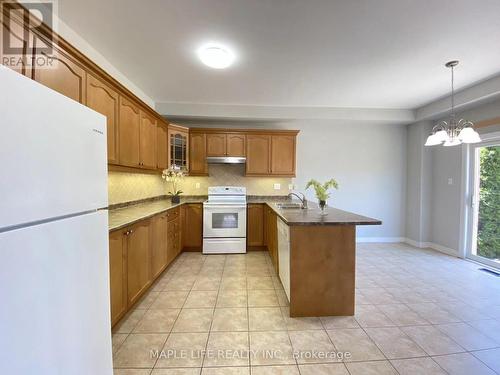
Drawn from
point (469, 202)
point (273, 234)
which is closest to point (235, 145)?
point (273, 234)

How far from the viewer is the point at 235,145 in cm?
436

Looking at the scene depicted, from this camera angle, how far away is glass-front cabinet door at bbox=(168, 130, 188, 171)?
399 centimetres

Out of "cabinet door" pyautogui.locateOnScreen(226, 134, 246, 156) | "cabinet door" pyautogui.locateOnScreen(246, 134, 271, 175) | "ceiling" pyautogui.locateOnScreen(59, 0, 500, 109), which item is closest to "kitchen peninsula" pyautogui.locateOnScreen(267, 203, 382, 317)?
"ceiling" pyautogui.locateOnScreen(59, 0, 500, 109)

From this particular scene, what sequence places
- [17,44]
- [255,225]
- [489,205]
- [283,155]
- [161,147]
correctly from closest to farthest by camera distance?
[17,44]
[489,205]
[161,147]
[255,225]
[283,155]

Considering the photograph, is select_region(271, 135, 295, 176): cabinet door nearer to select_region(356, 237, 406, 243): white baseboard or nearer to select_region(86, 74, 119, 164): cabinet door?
select_region(356, 237, 406, 243): white baseboard

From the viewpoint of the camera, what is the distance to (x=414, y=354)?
1729 mm

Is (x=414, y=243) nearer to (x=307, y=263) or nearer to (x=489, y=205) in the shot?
(x=489, y=205)

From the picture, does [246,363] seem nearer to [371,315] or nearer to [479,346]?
[371,315]

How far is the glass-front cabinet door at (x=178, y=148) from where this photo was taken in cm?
399

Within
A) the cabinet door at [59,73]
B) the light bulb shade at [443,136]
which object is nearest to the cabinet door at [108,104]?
the cabinet door at [59,73]


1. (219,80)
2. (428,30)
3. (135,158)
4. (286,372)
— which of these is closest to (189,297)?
(286,372)

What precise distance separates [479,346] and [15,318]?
2.94m

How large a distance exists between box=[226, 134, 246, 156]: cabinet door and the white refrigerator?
128 inches

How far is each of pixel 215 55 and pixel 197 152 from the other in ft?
7.21
